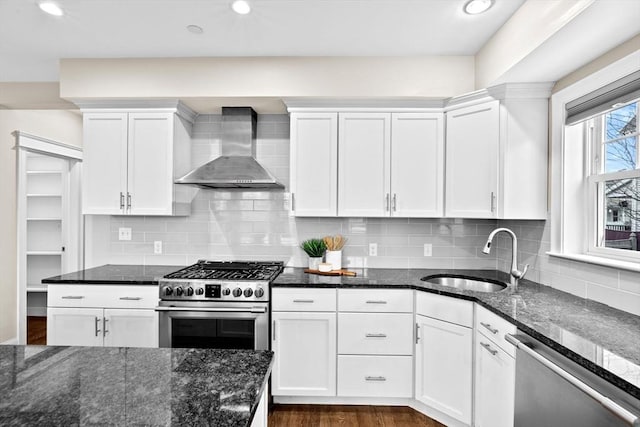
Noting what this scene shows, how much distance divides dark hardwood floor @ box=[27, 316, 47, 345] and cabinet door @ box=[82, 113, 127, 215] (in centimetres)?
208

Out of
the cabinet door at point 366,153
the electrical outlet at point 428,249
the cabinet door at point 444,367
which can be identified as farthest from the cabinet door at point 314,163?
the cabinet door at point 444,367

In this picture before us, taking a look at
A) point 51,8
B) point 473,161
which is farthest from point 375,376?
point 51,8

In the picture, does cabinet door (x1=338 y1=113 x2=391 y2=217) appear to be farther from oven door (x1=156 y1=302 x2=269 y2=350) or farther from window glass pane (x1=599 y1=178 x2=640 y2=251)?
window glass pane (x1=599 y1=178 x2=640 y2=251)

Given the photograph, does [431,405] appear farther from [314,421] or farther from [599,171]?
[599,171]

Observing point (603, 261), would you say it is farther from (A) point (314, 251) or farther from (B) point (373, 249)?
(A) point (314, 251)

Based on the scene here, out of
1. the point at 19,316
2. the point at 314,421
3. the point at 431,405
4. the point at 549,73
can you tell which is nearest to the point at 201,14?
the point at 549,73

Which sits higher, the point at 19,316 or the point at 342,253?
the point at 342,253

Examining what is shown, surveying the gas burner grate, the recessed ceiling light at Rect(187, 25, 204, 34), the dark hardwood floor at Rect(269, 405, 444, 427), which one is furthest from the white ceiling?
the dark hardwood floor at Rect(269, 405, 444, 427)

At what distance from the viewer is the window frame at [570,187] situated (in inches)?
86.7

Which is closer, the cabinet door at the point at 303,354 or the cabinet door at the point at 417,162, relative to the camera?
the cabinet door at the point at 303,354

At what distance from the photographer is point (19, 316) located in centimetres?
365

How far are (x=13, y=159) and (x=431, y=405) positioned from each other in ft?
14.6

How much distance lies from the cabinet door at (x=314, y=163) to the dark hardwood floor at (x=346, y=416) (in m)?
1.45

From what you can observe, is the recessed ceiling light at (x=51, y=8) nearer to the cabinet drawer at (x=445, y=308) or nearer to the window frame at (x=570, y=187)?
the cabinet drawer at (x=445, y=308)
